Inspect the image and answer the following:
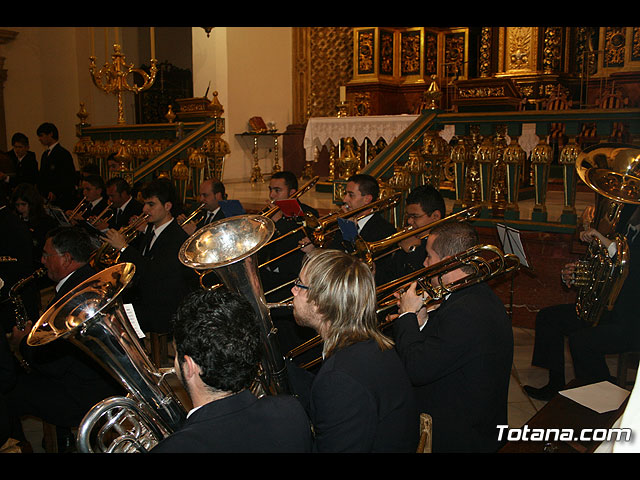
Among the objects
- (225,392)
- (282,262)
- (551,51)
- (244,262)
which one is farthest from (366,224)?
(551,51)

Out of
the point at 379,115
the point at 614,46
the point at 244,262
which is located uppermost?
the point at 614,46

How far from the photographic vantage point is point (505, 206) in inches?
227

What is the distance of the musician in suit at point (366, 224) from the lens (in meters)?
4.27

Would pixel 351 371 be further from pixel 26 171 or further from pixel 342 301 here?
pixel 26 171

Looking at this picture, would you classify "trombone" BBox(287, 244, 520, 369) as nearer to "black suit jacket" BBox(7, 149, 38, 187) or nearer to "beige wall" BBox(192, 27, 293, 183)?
"black suit jacket" BBox(7, 149, 38, 187)

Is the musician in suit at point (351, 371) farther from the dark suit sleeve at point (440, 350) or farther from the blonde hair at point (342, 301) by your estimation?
the dark suit sleeve at point (440, 350)

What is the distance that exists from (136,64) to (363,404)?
13.9m

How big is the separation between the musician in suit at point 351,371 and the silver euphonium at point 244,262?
1.15ft

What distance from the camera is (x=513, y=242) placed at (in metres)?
4.04

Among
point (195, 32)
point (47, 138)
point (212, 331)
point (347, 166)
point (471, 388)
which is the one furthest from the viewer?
point (195, 32)

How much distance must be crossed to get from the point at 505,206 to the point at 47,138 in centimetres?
612

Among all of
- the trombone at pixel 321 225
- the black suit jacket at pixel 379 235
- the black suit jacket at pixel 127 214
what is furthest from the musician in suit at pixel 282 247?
the black suit jacket at pixel 127 214
